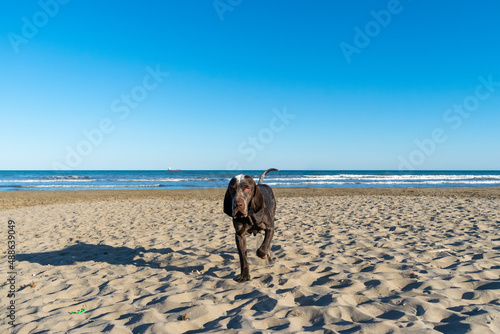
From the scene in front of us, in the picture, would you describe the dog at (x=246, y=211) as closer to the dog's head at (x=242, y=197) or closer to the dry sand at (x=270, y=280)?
the dog's head at (x=242, y=197)

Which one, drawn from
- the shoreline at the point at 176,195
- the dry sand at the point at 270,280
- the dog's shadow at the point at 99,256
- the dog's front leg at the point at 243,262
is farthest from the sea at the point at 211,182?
the dog's front leg at the point at 243,262

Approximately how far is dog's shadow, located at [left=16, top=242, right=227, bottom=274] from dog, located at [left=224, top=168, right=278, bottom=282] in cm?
110

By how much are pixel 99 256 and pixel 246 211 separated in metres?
3.76

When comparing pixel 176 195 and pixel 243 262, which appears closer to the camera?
pixel 243 262

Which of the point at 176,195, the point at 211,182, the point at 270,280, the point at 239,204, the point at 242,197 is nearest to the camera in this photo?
the point at 239,204

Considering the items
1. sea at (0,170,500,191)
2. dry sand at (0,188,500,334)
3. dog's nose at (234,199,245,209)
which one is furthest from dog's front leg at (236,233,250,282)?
sea at (0,170,500,191)

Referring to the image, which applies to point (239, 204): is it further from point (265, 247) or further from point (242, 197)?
point (265, 247)

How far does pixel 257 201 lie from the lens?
176 inches

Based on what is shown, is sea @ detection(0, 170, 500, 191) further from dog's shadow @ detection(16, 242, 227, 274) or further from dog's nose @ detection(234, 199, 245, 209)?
dog's nose @ detection(234, 199, 245, 209)

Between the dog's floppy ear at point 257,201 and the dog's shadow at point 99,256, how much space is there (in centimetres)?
159

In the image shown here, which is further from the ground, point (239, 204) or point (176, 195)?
point (239, 204)

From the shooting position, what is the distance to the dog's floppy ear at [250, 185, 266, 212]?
4410 mm

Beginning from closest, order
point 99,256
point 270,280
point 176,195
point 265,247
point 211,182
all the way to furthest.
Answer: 1. point 270,280
2. point 265,247
3. point 99,256
4. point 176,195
5. point 211,182

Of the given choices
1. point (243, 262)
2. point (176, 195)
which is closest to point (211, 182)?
point (176, 195)
